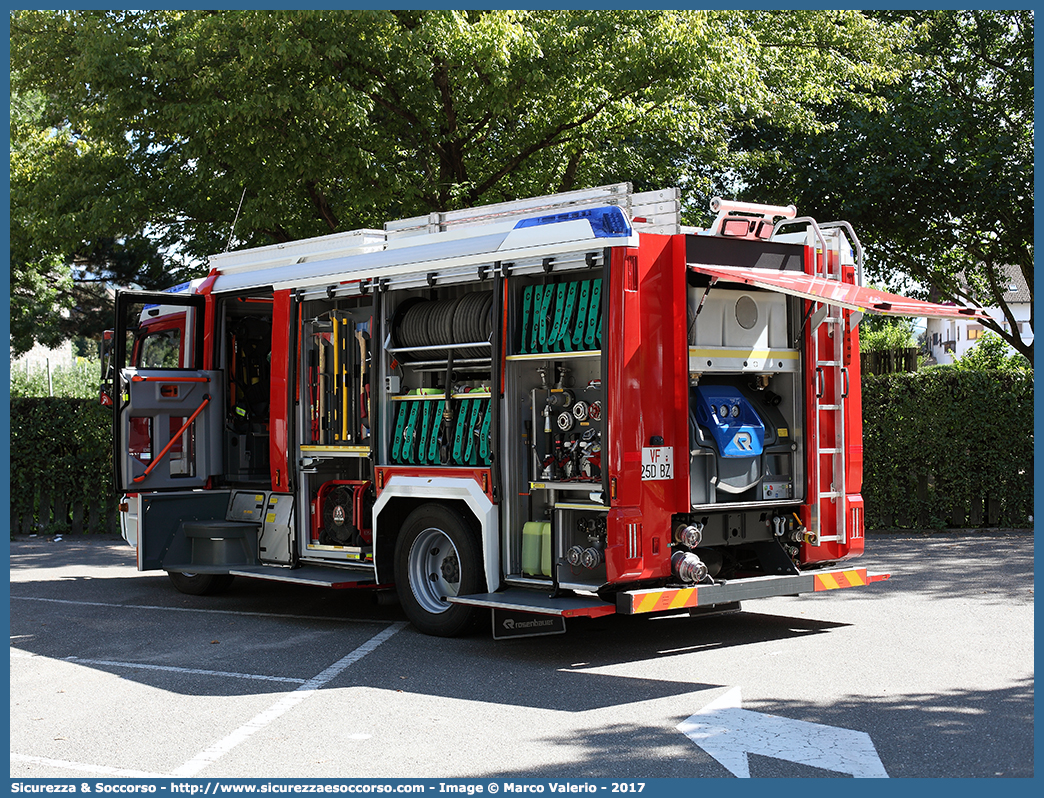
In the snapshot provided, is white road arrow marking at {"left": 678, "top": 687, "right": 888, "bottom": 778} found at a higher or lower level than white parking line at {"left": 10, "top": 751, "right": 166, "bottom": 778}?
higher

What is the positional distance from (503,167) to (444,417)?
25.3ft

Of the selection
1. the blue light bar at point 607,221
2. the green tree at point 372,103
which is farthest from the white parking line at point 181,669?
Answer: the green tree at point 372,103

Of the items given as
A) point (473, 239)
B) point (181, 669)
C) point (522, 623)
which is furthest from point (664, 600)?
point (181, 669)

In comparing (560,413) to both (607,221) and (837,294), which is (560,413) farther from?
(837,294)

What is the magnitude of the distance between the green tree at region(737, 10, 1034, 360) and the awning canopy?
32.9 feet

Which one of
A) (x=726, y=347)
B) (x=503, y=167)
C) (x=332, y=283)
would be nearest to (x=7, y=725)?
(x=332, y=283)

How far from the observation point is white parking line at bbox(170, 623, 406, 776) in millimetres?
6070

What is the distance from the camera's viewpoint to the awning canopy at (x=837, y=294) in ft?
26.4

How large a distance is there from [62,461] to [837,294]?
44.5 ft

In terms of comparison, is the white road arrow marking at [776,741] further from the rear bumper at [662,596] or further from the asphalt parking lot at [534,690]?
the rear bumper at [662,596]

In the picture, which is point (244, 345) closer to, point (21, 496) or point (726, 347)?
point (726, 347)

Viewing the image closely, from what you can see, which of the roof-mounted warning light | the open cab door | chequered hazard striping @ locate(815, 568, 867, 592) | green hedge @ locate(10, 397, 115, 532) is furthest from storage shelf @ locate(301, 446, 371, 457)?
green hedge @ locate(10, 397, 115, 532)

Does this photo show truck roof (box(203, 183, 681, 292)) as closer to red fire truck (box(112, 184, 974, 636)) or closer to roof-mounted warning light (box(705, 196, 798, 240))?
red fire truck (box(112, 184, 974, 636))

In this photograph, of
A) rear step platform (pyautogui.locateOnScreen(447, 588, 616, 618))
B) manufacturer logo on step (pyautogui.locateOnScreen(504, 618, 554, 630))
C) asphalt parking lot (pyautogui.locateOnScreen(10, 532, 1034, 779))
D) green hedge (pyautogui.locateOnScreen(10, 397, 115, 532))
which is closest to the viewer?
asphalt parking lot (pyautogui.locateOnScreen(10, 532, 1034, 779))
